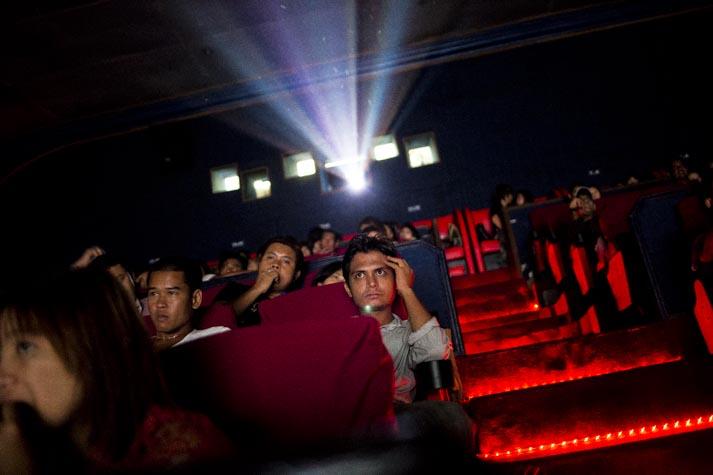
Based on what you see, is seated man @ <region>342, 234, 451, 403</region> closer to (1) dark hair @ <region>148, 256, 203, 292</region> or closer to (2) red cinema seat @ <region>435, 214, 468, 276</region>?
(1) dark hair @ <region>148, 256, 203, 292</region>

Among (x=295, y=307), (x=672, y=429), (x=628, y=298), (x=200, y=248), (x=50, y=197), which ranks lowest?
(x=672, y=429)

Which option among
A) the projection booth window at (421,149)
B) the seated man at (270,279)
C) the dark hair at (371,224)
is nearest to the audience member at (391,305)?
the seated man at (270,279)

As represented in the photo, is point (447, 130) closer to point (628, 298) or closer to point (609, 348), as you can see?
point (628, 298)

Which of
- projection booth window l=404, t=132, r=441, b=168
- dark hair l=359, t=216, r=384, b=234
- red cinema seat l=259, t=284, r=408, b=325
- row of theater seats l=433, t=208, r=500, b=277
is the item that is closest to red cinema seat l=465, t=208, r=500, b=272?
row of theater seats l=433, t=208, r=500, b=277

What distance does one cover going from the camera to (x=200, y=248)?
283 inches

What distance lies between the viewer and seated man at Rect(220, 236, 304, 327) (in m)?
2.01

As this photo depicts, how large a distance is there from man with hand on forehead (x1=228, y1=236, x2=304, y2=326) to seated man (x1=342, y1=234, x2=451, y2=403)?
1.86 ft

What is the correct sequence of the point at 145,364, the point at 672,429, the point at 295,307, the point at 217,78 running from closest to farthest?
1. the point at 145,364
2. the point at 295,307
3. the point at 672,429
4. the point at 217,78

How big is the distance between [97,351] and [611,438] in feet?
5.35

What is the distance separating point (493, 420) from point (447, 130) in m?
6.22

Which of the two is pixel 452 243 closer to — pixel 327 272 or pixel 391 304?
pixel 327 272

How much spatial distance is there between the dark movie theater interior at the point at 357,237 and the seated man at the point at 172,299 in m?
0.01

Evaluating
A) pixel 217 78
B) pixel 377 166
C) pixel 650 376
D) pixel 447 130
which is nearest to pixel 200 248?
pixel 217 78

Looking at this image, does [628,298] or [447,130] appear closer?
[628,298]
